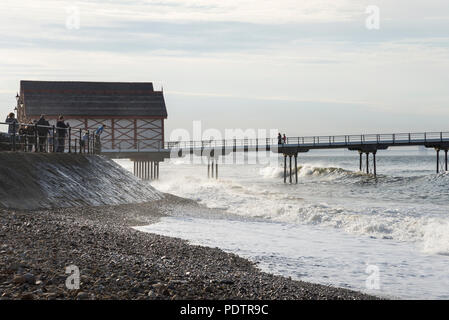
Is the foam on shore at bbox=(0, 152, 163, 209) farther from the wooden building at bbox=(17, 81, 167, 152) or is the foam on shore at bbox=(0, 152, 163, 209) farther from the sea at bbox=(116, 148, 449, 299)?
the wooden building at bbox=(17, 81, 167, 152)

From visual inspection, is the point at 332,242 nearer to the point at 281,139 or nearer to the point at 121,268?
the point at 121,268

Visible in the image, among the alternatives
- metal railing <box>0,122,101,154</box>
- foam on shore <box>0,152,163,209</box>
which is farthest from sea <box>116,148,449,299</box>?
metal railing <box>0,122,101,154</box>

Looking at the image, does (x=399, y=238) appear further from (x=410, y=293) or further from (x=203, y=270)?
(x=203, y=270)

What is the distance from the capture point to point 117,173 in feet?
80.7

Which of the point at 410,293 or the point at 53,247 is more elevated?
the point at 53,247

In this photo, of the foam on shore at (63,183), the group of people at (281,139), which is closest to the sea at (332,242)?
the foam on shore at (63,183)

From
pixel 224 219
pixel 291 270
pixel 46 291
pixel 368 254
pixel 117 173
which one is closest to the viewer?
pixel 46 291

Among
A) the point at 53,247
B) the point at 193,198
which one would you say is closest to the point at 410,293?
the point at 53,247

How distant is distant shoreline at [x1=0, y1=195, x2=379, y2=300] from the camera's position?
6.86m

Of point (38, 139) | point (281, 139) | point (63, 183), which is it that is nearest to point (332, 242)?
point (63, 183)

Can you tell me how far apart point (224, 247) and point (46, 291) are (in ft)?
19.9

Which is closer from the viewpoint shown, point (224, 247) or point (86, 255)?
point (86, 255)

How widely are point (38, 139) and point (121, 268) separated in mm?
15034

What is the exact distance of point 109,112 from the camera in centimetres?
4966
